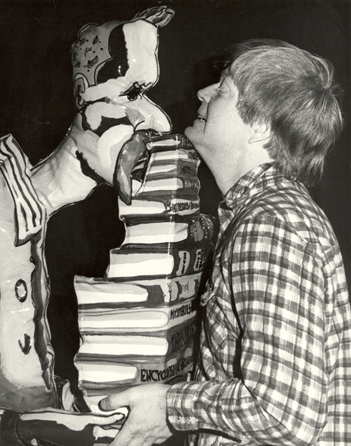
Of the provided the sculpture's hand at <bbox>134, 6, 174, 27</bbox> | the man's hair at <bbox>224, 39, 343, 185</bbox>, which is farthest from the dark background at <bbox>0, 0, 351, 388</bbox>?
the man's hair at <bbox>224, 39, 343, 185</bbox>

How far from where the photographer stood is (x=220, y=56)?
1.19 metres

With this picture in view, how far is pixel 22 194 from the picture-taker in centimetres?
118

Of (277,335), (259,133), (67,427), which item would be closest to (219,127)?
(259,133)

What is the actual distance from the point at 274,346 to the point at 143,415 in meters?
0.31

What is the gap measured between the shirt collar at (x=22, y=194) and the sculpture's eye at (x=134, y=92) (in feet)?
0.88

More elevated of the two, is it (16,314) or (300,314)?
(300,314)

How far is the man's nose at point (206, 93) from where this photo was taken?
1112mm

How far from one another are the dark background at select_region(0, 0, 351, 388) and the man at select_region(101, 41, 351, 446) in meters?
0.11

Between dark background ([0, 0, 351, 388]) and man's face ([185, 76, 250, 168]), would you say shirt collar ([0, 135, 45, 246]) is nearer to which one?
dark background ([0, 0, 351, 388])

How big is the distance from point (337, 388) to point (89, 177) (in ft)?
2.09

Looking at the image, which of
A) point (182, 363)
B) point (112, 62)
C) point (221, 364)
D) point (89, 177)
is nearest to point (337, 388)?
point (221, 364)

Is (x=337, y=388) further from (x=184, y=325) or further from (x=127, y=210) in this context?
(x=127, y=210)

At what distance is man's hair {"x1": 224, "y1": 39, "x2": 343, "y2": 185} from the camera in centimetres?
104

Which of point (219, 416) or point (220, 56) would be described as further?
point (220, 56)
